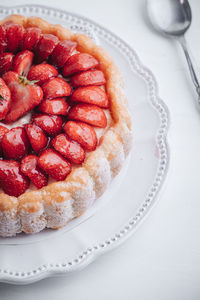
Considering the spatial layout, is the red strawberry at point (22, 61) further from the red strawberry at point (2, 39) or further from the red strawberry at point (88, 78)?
the red strawberry at point (88, 78)

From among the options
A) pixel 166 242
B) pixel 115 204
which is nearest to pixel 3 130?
pixel 115 204

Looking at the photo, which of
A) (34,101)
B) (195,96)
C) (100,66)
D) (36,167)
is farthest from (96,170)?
(195,96)

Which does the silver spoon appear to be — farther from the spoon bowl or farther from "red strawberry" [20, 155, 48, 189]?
"red strawberry" [20, 155, 48, 189]

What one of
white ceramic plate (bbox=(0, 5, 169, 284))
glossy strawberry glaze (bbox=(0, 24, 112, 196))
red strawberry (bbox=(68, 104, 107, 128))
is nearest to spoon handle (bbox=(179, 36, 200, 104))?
white ceramic plate (bbox=(0, 5, 169, 284))

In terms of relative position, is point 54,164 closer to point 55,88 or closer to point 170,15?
point 55,88

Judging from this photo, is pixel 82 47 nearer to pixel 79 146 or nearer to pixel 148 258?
pixel 79 146
